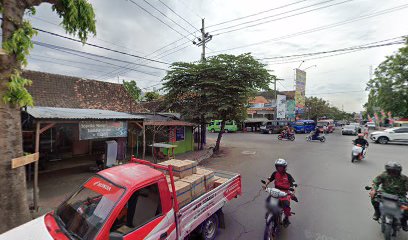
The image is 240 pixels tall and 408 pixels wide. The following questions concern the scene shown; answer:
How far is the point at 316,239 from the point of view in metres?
4.05

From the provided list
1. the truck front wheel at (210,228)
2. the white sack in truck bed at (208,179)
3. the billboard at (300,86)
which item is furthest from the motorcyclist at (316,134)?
the truck front wheel at (210,228)

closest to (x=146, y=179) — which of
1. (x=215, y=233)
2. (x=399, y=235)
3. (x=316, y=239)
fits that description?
(x=215, y=233)

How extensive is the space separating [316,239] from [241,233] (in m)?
1.51

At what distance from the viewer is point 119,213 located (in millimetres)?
2514

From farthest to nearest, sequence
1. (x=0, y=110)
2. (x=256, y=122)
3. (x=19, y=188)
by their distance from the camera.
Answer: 1. (x=256, y=122)
2. (x=19, y=188)
3. (x=0, y=110)

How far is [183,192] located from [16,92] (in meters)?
3.48

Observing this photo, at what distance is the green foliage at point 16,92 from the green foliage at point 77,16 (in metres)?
1.57

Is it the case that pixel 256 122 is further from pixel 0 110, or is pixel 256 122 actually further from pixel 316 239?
pixel 0 110

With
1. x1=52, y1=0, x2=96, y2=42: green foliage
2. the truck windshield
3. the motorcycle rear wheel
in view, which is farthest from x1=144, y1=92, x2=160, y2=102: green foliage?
the motorcycle rear wheel

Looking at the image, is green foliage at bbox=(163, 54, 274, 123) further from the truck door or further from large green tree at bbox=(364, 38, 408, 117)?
large green tree at bbox=(364, 38, 408, 117)

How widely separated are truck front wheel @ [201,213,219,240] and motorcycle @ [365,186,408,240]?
321 cm

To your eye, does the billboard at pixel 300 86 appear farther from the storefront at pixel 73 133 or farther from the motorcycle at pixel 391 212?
the motorcycle at pixel 391 212

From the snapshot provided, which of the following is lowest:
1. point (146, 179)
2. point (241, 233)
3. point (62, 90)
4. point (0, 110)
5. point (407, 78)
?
point (241, 233)

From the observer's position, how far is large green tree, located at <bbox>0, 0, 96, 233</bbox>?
3484 millimetres
